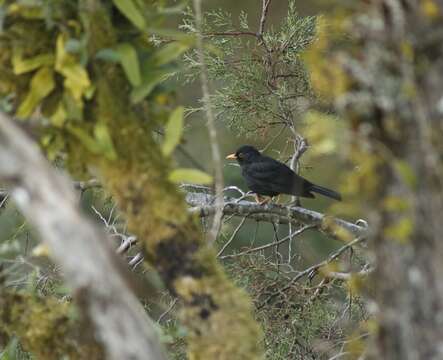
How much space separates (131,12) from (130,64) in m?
0.14

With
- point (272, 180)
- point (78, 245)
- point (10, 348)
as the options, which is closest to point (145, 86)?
point (78, 245)

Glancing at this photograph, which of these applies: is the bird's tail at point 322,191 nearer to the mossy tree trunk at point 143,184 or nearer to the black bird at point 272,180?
the black bird at point 272,180

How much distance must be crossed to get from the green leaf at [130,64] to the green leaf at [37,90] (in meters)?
0.20

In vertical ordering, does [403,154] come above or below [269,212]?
above

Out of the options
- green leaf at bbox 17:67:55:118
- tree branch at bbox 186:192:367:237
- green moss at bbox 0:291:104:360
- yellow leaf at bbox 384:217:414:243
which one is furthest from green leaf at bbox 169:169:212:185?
tree branch at bbox 186:192:367:237

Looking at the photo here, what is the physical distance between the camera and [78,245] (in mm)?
1541

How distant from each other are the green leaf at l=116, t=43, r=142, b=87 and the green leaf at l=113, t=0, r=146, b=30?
2.6 inches

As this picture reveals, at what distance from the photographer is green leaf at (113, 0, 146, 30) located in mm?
2160

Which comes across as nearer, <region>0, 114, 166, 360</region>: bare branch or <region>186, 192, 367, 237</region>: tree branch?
<region>0, 114, 166, 360</region>: bare branch

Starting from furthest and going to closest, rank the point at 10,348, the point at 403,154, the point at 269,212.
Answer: the point at 269,212, the point at 10,348, the point at 403,154

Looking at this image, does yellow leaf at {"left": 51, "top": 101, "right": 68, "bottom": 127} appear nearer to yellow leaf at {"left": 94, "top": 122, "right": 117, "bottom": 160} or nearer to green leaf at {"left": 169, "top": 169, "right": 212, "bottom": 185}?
yellow leaf at {"left": 94, "top": 122, "right": 117, "bottom": 160}

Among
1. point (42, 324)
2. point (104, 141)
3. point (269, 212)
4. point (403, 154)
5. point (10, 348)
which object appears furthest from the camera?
point (269, 212)

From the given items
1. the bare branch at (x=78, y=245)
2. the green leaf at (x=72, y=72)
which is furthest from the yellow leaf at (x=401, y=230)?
the green leaf at (x=72, y=72)

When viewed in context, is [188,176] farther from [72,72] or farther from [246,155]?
[246,155]
